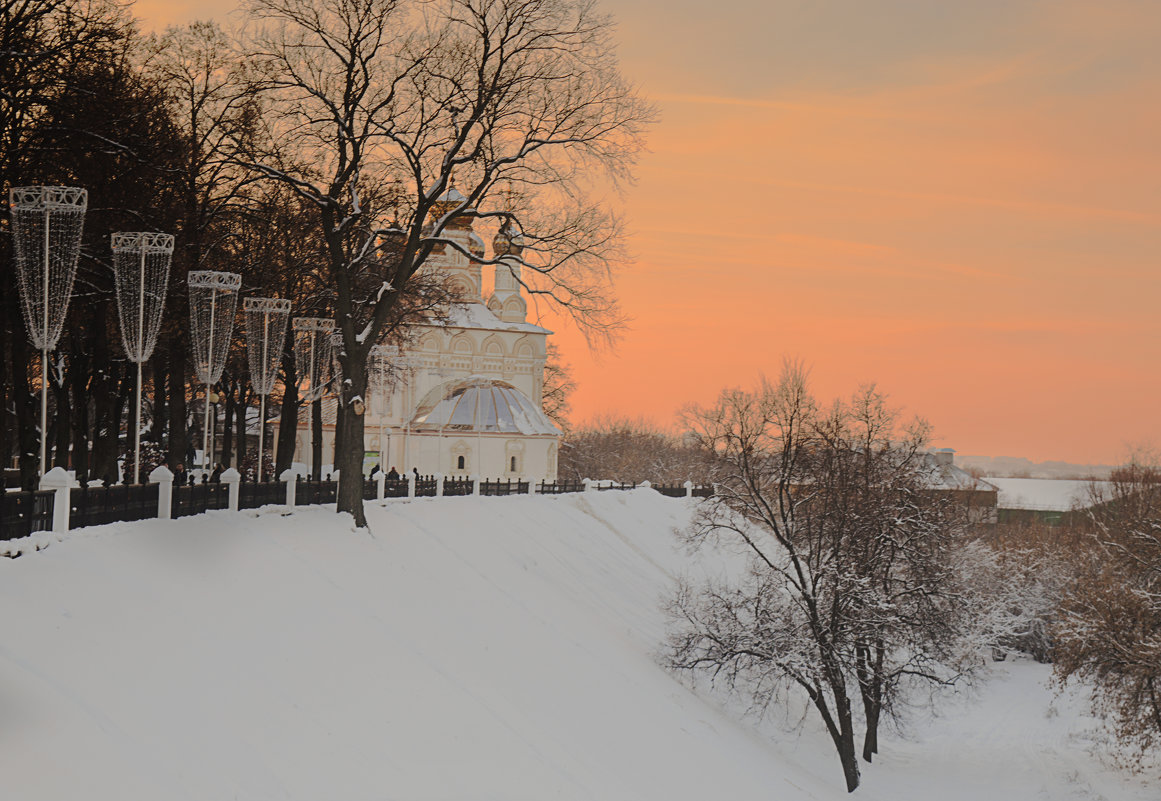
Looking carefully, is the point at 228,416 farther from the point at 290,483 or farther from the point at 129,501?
the point at 129,501

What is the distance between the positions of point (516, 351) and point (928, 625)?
4884 cm

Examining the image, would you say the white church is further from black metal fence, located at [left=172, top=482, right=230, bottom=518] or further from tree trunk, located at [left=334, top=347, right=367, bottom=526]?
black metal fence, located at [left=172, top=482, right=230, bottom=518]

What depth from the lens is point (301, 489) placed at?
24.0 meters

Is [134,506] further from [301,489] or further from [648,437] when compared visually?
[648,437]

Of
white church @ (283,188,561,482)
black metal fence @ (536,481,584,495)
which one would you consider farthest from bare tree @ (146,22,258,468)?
white church @ (283,188,561,482)

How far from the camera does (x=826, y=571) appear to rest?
951 inches

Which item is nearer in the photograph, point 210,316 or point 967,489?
point 210,316

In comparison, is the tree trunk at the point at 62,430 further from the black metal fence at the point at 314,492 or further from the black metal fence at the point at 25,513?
the black metal fence at the point at 25,513

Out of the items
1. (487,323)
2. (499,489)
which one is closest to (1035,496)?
(487,323)

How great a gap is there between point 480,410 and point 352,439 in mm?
41796

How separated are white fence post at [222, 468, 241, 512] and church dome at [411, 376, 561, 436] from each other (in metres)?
43.7

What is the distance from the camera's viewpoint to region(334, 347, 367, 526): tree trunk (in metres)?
23.0

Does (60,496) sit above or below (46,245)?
below

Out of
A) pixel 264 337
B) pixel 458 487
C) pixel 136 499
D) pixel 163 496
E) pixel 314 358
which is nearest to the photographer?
pixel 136 499
